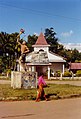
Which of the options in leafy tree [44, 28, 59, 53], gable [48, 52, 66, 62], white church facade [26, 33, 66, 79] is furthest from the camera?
leafy tree [44, 28, 59, 53]

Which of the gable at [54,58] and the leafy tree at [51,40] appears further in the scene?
the leafy tree at [51,40]

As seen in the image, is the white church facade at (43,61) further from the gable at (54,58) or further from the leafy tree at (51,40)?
the leafy tree at (51,40)

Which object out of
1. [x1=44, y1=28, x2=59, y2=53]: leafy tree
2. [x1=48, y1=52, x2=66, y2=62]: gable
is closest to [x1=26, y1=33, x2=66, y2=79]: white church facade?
[x1=48, y1=52, x2=66, y2=62]: gable

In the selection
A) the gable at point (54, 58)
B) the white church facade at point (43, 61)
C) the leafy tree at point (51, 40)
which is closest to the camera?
the white church facade at point (43, 61)

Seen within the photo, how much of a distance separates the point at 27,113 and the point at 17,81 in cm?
806

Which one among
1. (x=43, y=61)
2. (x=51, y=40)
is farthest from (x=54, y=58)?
(x=51, y=40)

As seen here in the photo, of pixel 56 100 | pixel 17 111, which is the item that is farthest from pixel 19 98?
pixel 17 111

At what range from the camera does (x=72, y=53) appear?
244ft

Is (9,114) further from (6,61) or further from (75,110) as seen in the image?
(6,61)

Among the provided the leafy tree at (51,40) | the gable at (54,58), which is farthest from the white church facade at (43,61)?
the leafy tree at (51,40)

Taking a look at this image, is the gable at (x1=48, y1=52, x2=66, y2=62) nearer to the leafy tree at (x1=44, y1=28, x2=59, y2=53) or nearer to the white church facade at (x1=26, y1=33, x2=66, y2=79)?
the white church facade at (x1=26, y1=33, x2=66, y2=79)

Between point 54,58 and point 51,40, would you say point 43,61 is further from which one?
point 51,40

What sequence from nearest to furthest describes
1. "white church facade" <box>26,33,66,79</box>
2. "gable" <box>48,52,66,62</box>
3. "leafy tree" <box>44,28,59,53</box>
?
"white church facade" <box>26,33,66,79</box> < "gable" <box>48,52,66,62</box> < "leafy tree" <box>44,28,59,53</box>

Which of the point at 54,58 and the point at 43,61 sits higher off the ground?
the point at 54,58
